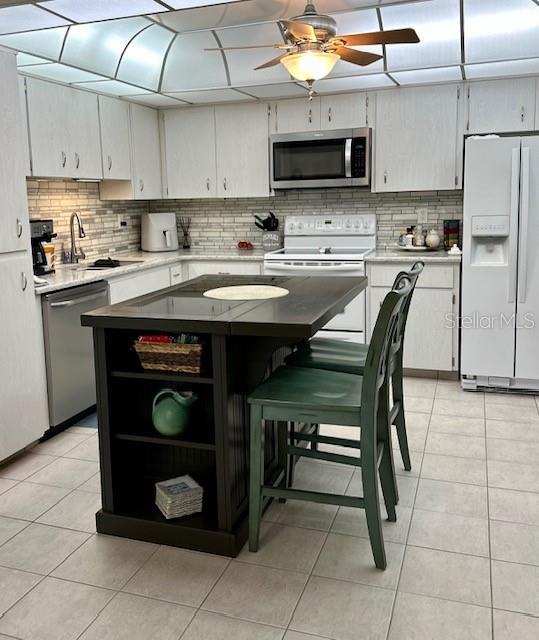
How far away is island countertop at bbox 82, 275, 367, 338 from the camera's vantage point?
226cm

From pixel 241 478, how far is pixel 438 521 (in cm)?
87

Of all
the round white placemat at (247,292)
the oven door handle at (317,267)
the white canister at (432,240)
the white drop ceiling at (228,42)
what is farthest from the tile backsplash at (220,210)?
the round white placemat at (247,292)

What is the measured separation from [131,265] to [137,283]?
0.14m

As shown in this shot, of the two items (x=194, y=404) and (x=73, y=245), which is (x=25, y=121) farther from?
(x=194, y=404)

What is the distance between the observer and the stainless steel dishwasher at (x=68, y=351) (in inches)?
143

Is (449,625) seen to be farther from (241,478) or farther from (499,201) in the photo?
(499,201)

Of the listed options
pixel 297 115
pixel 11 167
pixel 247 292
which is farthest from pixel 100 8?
pixel 297 115

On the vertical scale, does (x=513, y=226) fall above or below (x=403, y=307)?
above

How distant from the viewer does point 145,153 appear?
5379mm

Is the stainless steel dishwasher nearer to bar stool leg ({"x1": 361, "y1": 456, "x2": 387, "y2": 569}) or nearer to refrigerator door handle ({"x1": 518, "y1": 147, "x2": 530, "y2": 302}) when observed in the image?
bar stool leg ({"x1": 361, "y1": 456, "x2": 387, "y2": 569})

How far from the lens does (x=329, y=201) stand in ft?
18.1

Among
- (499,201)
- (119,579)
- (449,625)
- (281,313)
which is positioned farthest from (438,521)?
(499,201)

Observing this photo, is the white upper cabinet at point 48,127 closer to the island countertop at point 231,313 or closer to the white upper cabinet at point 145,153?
the white upper cabinet at point 145,153

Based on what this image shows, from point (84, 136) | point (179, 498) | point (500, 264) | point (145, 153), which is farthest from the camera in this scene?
point (145, 153)
